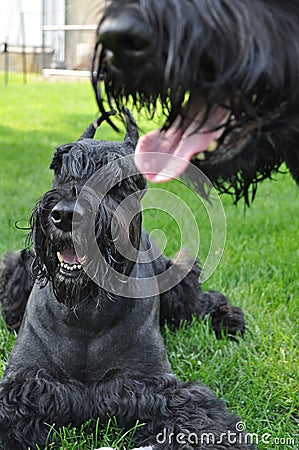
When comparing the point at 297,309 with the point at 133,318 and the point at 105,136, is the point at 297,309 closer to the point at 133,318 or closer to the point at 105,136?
the point at 133,318

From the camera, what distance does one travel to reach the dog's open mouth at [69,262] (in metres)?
2.98

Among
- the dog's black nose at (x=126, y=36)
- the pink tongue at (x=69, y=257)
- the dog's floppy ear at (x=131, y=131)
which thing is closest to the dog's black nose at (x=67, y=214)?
the pink tongue at (x=69, y=257)

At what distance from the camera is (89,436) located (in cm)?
317

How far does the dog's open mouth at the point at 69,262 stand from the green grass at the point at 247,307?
0.66 m

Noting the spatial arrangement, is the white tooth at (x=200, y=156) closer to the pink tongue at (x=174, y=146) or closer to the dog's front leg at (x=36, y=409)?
the pink tongue at (x=174, y=146)

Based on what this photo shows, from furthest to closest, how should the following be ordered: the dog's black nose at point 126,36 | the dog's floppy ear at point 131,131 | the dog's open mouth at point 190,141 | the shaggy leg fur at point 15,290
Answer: the shaggy leg fur at point 15,290
the dog's floppy ear at point 131,131
the dog's open mouth at point 190,141
the dog's black nose at point 126,36

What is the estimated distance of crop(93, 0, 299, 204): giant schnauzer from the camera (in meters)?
1.90

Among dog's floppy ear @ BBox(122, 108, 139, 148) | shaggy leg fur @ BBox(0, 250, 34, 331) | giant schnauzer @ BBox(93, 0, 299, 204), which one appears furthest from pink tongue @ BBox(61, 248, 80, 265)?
shaggy leg fur @ BBox(0, 250, 34, 331)

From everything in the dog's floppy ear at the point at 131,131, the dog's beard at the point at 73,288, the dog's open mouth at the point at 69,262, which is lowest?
the dog's beard at the point at 73,288

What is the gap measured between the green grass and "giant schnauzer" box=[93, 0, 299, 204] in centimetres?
96

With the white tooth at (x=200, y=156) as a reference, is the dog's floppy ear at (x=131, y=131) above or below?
below

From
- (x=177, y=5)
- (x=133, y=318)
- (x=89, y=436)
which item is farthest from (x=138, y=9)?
(x=89, y=436)

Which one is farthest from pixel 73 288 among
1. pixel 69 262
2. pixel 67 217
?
pixel 67 217

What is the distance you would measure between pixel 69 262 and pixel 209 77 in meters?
1.25
